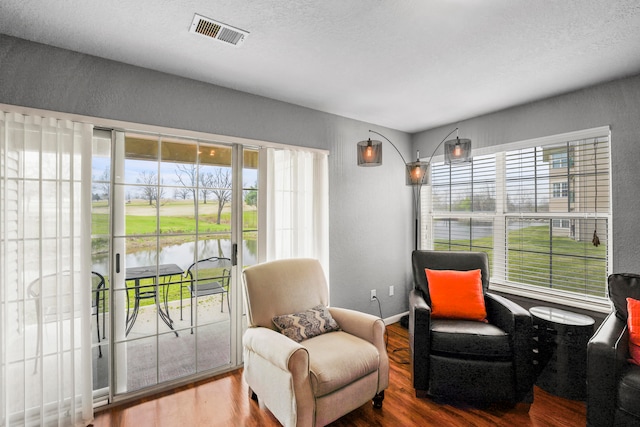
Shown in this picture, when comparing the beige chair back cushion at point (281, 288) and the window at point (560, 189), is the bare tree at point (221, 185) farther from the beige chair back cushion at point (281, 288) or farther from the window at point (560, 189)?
the window at point (560, 189)

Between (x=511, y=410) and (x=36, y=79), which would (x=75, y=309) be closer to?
(x=36, y=79)

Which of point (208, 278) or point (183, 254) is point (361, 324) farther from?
point (183, 254)

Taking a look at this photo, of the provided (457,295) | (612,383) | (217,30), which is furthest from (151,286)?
(612,383)

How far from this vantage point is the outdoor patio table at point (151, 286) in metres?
2.33

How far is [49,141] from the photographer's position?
1938 mm

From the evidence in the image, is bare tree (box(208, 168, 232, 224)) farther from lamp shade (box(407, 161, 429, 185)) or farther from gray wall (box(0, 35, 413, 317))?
lamp shade (box(407, 161, 429, 185))

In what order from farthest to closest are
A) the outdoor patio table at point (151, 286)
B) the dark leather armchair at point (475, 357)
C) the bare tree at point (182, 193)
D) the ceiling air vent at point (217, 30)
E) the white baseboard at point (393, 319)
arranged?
1. the white baseboard at point (393, 319)
2. the bare tree at point (182, 193)
3. the outdoor patio table at point (151, 286)
4. the dark leather armchair at point (475, 357)
5. the ceiling air vent at point (217, 30)

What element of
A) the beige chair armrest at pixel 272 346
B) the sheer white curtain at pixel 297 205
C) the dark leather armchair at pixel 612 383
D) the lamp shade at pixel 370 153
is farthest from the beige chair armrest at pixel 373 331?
the lamp shade at pixel 370 153

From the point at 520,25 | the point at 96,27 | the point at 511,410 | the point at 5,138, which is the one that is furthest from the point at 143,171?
the point at 511,410

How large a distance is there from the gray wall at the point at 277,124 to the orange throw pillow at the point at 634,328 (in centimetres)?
222

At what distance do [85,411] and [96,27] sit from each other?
2485mm

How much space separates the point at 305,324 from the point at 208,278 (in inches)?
39.7

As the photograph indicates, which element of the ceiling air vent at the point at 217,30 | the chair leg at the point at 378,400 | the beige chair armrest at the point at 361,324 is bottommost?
the chair leg at the point at 378,400

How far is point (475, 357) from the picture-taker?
2.19 meters
